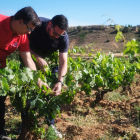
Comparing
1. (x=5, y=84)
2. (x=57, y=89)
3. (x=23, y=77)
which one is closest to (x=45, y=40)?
(x=57, y=89)

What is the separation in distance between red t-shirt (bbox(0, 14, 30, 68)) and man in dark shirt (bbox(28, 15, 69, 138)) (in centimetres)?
37

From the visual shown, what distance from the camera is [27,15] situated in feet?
6.33

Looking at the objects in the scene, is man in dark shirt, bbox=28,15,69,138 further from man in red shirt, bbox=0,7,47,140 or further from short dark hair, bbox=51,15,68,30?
man in red shirt, bbox=0,7,47,140

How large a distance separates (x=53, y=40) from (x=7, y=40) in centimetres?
69

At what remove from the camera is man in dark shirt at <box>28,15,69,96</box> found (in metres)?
2.31

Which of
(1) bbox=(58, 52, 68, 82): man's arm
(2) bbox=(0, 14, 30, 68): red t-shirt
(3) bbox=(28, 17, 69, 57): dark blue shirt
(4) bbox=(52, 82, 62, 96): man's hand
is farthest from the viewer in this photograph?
(3) bbox=(28, 17, 69, 57): dark blue shirt

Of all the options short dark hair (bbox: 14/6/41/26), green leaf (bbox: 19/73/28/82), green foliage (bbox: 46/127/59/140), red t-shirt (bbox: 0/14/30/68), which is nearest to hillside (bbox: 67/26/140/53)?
green foliage (bbox: 46/127/59/140)

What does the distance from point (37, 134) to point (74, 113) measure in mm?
1297

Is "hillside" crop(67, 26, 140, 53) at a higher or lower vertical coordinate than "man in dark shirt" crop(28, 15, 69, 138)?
higher

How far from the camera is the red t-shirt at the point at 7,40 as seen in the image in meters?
2.03

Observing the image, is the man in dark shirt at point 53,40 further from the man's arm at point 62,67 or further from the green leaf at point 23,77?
the green leaf at point 23,77

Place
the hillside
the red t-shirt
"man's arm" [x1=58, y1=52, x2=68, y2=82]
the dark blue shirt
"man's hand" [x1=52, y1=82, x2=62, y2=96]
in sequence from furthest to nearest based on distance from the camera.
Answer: the hillside < the dark blue shirt < "man's arm" [x1=58, y1=52, x2=68, y2=82] < "man's hand" [x1=52, y1=82, x2=62, y2=96] < the red t-shirt

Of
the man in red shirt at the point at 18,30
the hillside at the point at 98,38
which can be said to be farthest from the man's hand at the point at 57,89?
the hillside at the point at 98,38

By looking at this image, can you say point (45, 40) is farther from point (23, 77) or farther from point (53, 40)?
point (23, 77)
